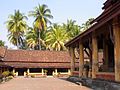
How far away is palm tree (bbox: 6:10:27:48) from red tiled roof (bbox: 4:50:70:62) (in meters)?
16.1

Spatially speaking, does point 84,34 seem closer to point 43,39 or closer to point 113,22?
point 113,22

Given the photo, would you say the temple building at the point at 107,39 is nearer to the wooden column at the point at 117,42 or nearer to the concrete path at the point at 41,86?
the wooden column at the point at 117,42

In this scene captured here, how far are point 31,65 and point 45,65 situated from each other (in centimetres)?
255

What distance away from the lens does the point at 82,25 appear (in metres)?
81.1

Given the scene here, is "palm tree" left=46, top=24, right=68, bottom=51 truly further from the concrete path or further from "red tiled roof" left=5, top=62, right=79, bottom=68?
the concrete path

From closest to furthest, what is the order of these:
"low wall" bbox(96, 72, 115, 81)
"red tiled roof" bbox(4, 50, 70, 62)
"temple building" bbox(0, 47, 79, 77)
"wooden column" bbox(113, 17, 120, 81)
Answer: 1. "wooden column" bbox(113, 17, 120, 81)
2. "low wall" bbox(96, 72, 115, 81)
3. "temple building" bbox(0, 47, 79, 77)
4. "red tiled roof" bbox(4, 50, 70, 62)

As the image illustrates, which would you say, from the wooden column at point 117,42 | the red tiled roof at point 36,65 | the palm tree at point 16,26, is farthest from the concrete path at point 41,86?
the palm tree at point 16,26

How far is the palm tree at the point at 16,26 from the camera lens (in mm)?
74000

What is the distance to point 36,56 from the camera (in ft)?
188

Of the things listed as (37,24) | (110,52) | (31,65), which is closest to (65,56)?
(31,65)

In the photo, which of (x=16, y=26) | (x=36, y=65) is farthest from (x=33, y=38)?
(x=36, y=65)

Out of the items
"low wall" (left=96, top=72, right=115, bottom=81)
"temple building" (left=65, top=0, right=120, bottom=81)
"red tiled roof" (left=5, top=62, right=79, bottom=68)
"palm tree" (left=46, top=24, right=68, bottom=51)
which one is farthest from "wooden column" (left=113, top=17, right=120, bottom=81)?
"palm tree" (left=46, top=24, right=68, bottom=51)

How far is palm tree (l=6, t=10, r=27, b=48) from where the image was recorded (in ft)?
243

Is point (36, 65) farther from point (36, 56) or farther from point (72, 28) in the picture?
point (72, 28)
